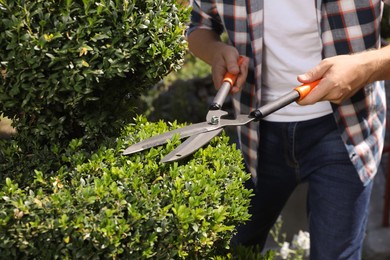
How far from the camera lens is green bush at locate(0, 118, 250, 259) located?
1898 millimetres

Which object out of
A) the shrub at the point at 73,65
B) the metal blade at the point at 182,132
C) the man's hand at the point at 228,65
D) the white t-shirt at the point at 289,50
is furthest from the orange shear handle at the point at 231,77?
the shrub at the point at 73,65

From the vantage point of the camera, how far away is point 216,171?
2176mm

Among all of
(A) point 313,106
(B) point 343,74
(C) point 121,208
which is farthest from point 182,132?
(A) point 313,106

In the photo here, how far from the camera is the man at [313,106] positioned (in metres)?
2.61

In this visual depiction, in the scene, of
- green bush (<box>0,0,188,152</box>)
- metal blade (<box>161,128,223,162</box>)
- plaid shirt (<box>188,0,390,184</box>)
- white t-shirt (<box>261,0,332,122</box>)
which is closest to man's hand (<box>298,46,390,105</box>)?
plaid shirt (<box>188,0,390,184</box>)

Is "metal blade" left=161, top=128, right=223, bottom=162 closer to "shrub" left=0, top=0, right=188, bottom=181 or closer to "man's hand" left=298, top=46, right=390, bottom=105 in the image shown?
"shrub" left=0, top=0, right=188, bottom=181

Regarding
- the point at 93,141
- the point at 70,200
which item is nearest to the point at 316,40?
the point at 93,141

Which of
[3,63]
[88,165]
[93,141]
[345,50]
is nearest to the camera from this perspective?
[3,63]

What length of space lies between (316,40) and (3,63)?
1.28 metres

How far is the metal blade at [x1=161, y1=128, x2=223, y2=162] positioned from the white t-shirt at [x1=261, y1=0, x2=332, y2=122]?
557mm

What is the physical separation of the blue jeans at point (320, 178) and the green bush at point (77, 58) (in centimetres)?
78

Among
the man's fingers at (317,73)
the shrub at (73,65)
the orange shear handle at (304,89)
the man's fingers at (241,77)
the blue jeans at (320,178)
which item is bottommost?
the blue jeans at (320,178)

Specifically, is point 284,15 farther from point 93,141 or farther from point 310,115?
point 93,141

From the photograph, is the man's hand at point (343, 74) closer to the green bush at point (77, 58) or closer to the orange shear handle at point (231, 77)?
the orange shear handle at point (231, 77)
